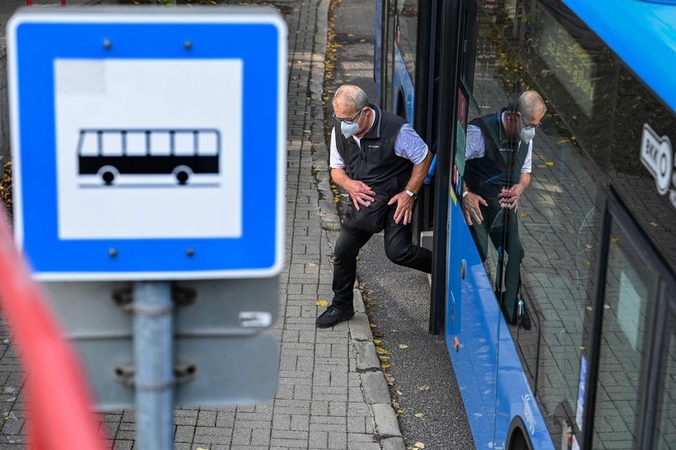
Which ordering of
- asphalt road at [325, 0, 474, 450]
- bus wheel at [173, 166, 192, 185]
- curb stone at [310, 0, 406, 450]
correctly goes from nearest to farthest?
bus wheel at [173, 166, 192, 185] → curb stone at [310, 0, 406, 450] → asphalt road at [325, 0, 474, 450]

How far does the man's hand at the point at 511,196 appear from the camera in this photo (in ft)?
15.2

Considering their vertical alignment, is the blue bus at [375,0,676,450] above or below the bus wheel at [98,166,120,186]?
below

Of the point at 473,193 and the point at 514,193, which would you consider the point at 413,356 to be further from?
the point at 514,193

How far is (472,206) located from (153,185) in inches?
145

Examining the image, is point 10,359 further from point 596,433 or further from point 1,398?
point 596,433

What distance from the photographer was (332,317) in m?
7.73

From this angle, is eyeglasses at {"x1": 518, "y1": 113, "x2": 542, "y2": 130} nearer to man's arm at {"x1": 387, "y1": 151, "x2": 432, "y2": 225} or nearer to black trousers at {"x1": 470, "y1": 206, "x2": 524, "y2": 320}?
black trousers at {"x1": 470, "y1": 206, "x2": 524, "y2": 320}

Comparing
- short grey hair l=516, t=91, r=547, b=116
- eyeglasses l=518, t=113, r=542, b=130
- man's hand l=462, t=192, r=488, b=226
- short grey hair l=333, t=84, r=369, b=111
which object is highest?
short grey hair l=516, t=91, r=547, b=116

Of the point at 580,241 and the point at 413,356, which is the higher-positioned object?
the point at 580,241

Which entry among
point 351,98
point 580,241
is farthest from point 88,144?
point 351,98

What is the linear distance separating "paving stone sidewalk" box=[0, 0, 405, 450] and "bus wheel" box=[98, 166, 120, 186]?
3.94 m

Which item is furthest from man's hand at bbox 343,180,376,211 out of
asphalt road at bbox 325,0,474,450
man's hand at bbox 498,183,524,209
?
man's hand at bbox 498,183,524,209

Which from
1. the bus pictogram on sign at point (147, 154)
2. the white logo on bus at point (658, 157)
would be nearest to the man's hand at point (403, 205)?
the white logo on bus at point (658, 157)

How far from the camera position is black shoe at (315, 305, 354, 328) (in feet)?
25.3
